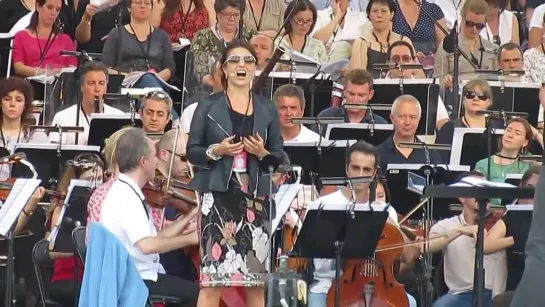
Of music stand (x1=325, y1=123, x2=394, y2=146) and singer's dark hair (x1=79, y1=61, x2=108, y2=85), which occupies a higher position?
singer's dark hair (x1=79, y1=61, x2=108, y2=85)

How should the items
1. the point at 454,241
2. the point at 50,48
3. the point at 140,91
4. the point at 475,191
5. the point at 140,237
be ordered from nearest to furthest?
1. the point at 475,191
2. the point at 140,237
3. the point at 454,241
4. the point at 140,91
5. the point at 50,48

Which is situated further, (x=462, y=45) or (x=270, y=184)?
(x=462, y=45)

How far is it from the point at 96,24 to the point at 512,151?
4449 millimetres

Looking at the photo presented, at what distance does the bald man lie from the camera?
12.4m

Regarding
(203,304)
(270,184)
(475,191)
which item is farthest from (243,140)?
(475,191)

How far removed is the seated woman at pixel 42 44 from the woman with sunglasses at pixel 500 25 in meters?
4.05

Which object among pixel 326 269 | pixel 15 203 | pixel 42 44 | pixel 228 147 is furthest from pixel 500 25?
pixel 15 203

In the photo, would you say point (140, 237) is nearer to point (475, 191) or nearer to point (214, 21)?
point (475, 191)

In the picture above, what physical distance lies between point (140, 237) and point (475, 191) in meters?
2.26

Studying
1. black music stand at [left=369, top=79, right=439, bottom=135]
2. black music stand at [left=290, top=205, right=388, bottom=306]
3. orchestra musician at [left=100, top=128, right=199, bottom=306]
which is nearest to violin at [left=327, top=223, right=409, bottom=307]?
black music stand at [left=290, top=205, right=388, bottom=306]

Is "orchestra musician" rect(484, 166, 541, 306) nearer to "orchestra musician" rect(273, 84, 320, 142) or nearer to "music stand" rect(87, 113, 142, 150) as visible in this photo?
"orchestra musician" rect(273, 84, 320, 142)

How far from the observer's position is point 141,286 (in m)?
7.71

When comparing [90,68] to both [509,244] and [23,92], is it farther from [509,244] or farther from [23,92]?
[509,244]

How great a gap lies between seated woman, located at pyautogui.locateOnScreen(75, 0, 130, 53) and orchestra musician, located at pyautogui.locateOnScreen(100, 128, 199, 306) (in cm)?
493
